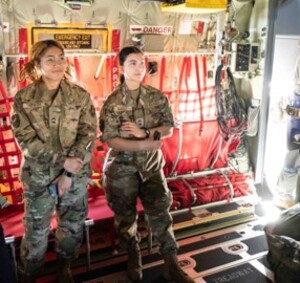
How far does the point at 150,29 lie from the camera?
4258mm

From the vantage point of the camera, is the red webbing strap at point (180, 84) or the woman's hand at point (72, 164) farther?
the red webbing strap at point (180, 84)

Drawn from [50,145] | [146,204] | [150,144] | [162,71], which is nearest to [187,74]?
[162,71]

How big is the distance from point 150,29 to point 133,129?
4.80 feet

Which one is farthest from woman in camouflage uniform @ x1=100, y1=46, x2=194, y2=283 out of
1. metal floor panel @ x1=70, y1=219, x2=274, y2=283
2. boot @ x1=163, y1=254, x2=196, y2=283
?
metal floor panel @ x1=70, y1=219, x2=274, y2=283

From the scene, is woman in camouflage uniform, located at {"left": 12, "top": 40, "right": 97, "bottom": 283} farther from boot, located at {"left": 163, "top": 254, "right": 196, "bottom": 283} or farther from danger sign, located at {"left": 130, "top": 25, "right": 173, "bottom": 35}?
danger sign, located at {"left": 130, "top": 25, "right": 173, "bottom": 35}

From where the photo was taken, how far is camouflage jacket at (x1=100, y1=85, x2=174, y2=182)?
332 cm

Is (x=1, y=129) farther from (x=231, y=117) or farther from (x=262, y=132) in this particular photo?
(x=262, y=132)

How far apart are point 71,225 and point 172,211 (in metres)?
1.40

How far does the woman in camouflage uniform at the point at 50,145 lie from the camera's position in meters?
2.94

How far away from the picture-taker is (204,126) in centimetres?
482

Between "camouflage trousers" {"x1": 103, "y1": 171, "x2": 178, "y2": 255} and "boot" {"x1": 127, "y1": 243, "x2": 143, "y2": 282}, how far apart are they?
11 cm

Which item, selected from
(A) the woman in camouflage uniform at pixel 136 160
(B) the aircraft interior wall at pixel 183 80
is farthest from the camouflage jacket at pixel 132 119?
(B) the aircraft interior wall at pixel 183 80

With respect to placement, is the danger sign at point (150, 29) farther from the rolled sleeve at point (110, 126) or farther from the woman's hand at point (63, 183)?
the woman's hand at point (63, 183)

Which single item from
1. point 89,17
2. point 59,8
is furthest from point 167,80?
point 59,8
